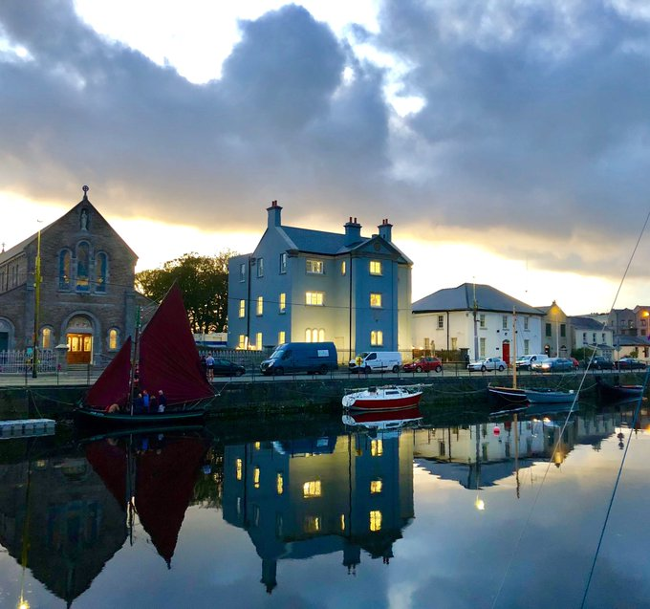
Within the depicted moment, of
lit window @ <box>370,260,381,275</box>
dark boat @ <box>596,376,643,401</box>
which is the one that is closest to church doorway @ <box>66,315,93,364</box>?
lit window @ <box>370,260,381,275</box>

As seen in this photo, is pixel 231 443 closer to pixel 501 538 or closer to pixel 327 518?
pixel 327 518

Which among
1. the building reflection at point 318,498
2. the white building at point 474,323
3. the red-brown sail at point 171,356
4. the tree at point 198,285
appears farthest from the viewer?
the tree at point 198,285

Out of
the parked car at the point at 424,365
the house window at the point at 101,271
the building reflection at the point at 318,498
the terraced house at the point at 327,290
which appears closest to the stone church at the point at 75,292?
the house window at the point at 101,271

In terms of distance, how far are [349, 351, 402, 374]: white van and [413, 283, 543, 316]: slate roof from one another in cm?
1773

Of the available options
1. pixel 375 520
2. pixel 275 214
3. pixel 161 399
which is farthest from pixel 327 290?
pixel 375 520

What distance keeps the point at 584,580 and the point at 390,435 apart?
65.8 feet

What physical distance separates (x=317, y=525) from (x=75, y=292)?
3672 cm

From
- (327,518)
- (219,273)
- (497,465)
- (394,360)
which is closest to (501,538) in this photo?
(327,518)

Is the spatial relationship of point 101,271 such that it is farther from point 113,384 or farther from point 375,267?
point 375,267

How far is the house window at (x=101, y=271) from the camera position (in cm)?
4741

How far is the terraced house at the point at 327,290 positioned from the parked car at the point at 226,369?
9468mm

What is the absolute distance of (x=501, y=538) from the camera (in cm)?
1465

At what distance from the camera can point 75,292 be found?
46.2 metres

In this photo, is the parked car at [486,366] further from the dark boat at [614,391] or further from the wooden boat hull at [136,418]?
the wooden boat hull at [136,418]
